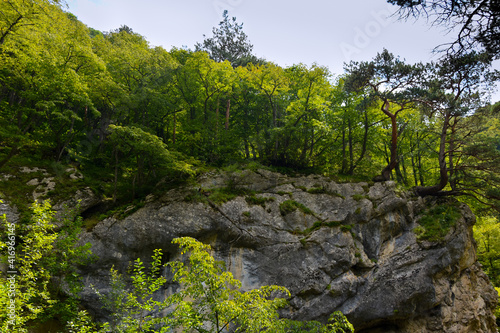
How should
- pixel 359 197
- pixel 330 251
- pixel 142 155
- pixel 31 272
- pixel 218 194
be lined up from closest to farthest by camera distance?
pixel 31 272
pixel 330 251
pixel 142 155
pixel 218 194
pixel 359 197

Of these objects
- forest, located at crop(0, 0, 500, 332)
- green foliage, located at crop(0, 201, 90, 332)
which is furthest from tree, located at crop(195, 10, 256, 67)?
green foliage, located at crop(0, 201, 90, 332)

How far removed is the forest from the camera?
1242 centimetres

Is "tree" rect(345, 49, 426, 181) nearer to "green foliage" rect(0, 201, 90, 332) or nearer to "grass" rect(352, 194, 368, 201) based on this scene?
"grass" rect(352, 194, 368, 201)

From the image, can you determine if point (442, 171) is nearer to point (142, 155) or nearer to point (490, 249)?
point (490, 249)

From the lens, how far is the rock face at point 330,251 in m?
12.1

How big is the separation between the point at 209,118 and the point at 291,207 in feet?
27.2

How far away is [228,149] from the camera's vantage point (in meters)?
17.2

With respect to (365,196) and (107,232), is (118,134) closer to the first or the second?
(107,232)

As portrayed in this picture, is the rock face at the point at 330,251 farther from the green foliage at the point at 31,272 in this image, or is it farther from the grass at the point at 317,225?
the green foliage at the point at 31,272

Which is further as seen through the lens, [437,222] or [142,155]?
[437,222]

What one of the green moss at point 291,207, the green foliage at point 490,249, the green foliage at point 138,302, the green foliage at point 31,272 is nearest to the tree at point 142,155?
the green foliage at point 31,272

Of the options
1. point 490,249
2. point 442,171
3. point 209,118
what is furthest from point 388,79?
point 490,249

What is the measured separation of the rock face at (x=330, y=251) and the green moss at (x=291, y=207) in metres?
0.06

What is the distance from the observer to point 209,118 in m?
18.2
